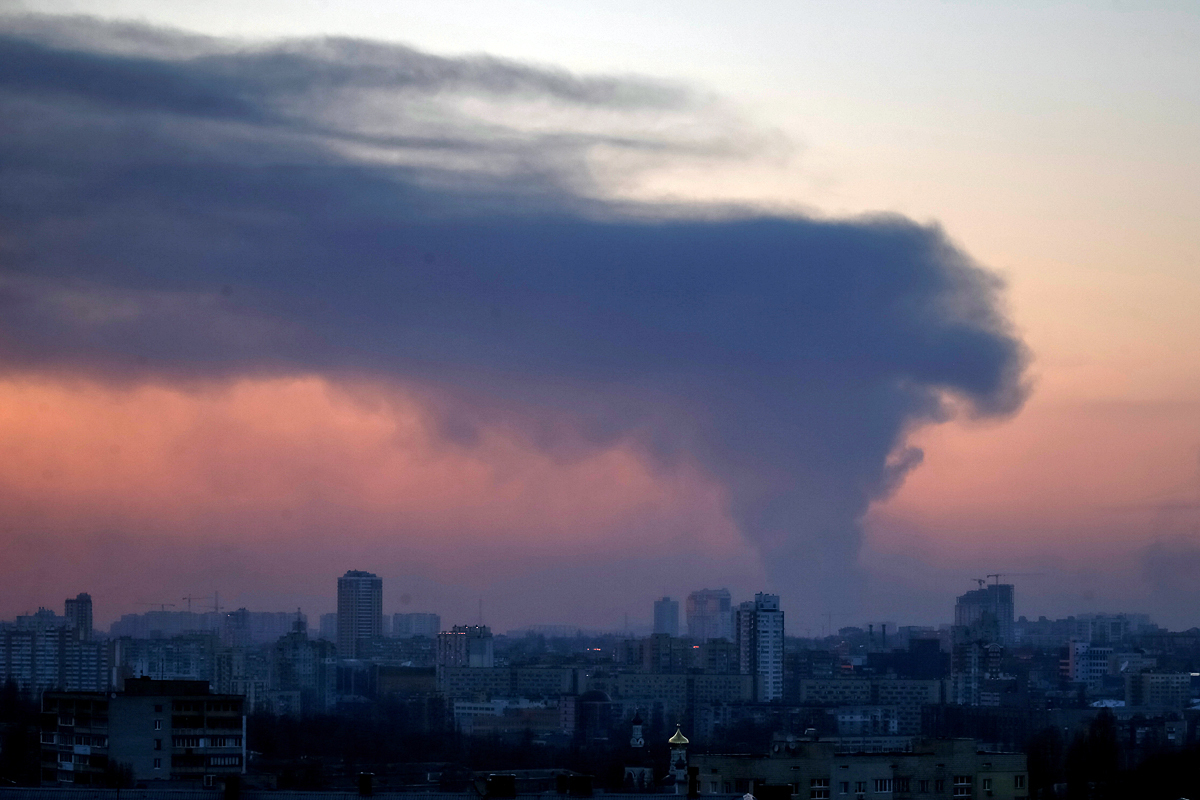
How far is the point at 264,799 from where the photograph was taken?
2659 cm

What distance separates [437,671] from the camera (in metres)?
168

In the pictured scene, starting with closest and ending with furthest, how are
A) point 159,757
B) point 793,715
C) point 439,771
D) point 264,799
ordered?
1. point 264,799
2. point 159,757
3. point 439,771
4. point 793,715

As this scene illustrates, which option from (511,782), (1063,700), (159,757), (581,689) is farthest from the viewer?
(581,689)

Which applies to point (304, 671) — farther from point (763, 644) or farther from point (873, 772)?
point (873, 772)

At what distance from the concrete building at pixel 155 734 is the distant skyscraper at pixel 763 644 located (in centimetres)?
10944

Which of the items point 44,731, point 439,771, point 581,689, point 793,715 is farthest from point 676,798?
point 581,689

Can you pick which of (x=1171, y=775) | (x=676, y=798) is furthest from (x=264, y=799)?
(x=1171, y=775)

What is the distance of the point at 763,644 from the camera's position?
540 feet

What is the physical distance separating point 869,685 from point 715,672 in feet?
61.5

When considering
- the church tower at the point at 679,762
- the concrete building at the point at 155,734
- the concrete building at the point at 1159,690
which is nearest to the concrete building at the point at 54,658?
the concrete building at the point at 1159,690

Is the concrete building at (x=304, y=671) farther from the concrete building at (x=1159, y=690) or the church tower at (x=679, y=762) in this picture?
the church tower at (x=679, y=762)

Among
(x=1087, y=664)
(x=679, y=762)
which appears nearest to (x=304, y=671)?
(x=1087, y=664)

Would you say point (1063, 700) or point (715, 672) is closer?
point (1063, 700)

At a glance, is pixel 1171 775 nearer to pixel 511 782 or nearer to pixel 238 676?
pixel 511 782
